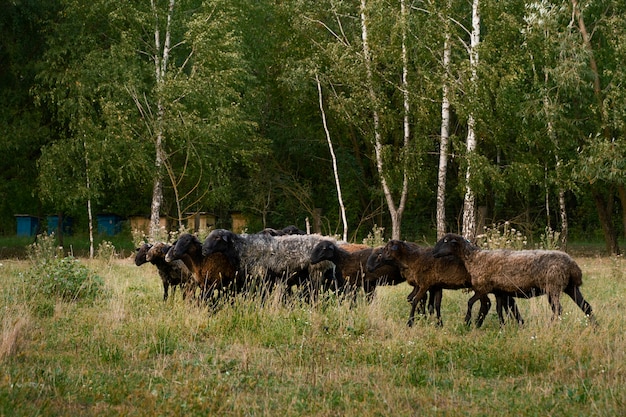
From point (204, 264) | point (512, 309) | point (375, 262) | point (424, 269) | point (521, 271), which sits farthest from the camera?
point (204, 264)

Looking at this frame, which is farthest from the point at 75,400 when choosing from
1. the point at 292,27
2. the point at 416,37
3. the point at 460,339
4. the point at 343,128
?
the point at 343,128

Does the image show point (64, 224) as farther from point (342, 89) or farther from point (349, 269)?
point (349, 269)

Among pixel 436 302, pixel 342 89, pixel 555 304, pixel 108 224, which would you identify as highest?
pixel 342 89

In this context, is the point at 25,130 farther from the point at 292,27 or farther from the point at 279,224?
the point at 279,224

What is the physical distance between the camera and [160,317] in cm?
1235

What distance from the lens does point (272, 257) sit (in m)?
14.8

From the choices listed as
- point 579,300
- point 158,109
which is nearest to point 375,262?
point 579,300

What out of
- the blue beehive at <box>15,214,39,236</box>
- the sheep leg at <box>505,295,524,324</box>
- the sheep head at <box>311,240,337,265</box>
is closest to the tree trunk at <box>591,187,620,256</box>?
the sheep leg at <box>505,295,524,324</box>

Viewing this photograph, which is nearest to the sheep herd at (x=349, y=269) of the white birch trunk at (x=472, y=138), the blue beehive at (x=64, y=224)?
the white birch trunk at (x=472, y=138)

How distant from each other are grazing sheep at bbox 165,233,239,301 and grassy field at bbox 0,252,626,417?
771 mm

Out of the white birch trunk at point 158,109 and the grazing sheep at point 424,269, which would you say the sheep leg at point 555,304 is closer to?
the grazing sheep at point 424,269

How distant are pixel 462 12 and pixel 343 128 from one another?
8.63 metres

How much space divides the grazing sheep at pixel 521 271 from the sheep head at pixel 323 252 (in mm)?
1752

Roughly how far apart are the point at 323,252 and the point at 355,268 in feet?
2.94
